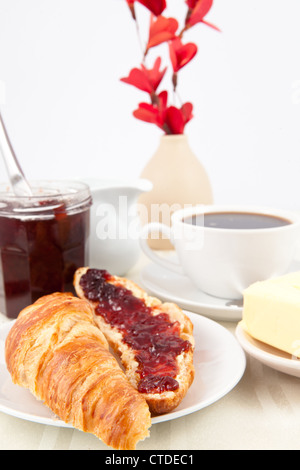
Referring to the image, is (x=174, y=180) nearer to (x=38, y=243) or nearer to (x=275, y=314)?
(x=38, y=243)

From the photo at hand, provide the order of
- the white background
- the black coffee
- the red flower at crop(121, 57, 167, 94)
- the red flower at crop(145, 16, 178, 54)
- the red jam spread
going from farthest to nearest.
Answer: the white background < the red flower at crop(121, 57, 167, 94) < the red flower at crop(145, 16, 178, 54) < the black coffee < the red jam spread

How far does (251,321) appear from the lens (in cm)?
90

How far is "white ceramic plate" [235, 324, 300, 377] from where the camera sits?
0.82 m

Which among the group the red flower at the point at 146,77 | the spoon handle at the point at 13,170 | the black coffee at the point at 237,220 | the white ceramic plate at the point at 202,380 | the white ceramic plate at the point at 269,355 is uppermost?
the red flower at the point at 146,77

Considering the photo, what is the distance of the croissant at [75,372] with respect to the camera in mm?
699

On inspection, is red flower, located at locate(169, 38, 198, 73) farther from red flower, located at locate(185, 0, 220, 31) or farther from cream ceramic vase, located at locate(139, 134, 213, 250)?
cream ceramic vase, located at locate(139, 134, 213, 250)

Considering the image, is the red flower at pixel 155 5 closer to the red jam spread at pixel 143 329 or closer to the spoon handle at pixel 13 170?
the spoon handle at pixel 13 170

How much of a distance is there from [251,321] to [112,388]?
0.28m

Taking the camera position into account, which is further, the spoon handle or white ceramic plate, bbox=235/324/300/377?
the spoon handle

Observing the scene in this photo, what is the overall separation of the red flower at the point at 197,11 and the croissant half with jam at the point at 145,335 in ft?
2.66

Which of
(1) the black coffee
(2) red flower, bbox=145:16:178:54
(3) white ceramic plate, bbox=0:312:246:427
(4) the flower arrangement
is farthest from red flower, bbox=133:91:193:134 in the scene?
(3) white ceramic plate, bbox=0:312:246:427

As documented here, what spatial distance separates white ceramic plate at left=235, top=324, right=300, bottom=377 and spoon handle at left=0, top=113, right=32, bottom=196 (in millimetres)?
597

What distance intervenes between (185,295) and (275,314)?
383mm

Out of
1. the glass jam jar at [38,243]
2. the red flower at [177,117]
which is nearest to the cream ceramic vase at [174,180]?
the red flower at [177,117]
